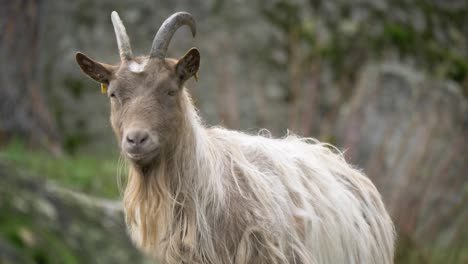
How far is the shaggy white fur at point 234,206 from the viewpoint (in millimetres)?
5516

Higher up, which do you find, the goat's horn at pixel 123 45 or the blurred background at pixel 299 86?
the goat's horn at pixel 123 45

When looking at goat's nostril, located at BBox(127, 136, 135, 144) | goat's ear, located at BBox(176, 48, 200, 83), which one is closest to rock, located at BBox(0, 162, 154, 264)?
goat's nostril, located at BBox(127, 136, 135, 144)

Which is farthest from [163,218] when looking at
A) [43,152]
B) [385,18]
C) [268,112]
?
[385,18]

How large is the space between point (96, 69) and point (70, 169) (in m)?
3.87

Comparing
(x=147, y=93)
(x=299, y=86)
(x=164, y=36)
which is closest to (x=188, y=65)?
(x=164, y=36)

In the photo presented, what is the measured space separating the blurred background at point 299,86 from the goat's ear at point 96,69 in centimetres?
330

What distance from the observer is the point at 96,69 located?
19.0 feet

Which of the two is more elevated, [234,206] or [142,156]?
[142,156]

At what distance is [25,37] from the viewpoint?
10641 mm

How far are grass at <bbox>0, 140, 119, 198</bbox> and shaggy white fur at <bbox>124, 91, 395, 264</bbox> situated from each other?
2.89 m

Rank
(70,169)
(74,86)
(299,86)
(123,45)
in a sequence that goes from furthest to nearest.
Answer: (74,86), (299,86), (70,169), (123,45)

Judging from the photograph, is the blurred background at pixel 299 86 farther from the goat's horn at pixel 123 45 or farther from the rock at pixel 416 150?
the goat's horn at pixel 123 45

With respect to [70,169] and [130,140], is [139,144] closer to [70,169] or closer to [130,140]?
[130,140]

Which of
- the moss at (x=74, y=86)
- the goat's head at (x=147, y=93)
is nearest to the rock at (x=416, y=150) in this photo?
the moss at (x=74, y=86)
